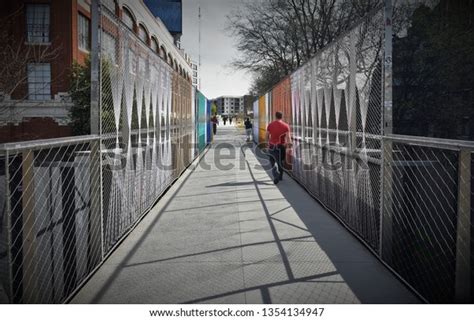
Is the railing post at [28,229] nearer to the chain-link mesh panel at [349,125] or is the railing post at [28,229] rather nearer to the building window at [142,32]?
the chain-link mesh panel at [349,125]

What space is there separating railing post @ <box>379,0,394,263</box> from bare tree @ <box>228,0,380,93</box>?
76.1ft

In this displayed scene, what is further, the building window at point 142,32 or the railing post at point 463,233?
the building window at point 142,32

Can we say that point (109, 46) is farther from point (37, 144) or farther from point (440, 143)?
point (440, 143)

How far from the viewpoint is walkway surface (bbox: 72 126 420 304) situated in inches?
154

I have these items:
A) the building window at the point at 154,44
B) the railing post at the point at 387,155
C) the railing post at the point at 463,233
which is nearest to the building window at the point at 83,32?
the building window at the point at 154,44

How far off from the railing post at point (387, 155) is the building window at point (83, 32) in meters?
22.9

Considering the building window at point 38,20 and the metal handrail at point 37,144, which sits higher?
the building window at point 38,20

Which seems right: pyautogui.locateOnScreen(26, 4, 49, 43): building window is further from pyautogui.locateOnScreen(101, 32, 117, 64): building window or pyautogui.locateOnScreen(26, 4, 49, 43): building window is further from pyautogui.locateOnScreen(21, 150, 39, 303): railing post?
pyautogui.locateOnScreen(21, 150, 39, 303): railing post

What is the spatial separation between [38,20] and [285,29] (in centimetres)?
1569

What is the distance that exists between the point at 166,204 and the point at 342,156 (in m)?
3.34

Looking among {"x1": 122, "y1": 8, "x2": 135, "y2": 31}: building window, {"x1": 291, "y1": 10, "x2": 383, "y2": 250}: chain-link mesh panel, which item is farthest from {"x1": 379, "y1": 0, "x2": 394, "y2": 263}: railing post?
{"x1": 122, "y1": 8, "x2": 135, "y2": 31}: building window

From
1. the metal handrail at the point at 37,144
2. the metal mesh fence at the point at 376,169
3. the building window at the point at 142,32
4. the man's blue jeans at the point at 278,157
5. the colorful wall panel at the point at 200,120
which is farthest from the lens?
the building window at the point at 142,32

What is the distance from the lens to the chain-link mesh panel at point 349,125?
5309mm

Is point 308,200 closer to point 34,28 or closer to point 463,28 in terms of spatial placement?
point 463,28
